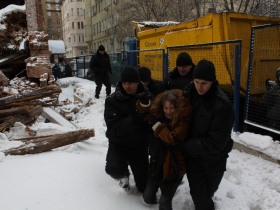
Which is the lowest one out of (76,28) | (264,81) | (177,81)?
(264,81)

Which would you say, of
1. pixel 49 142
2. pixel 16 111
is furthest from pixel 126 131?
pixel 16 111

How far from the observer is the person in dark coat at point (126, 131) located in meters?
3.10

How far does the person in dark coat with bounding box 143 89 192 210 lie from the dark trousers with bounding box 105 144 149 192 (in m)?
0.29

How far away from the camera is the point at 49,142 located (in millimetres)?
4430

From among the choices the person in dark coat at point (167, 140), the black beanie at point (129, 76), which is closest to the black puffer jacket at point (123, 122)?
the black beanie at point (129, 76)

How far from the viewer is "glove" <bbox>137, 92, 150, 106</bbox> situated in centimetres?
290

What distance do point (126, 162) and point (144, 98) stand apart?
0.91 metres

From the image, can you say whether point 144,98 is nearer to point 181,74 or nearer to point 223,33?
point 181,74

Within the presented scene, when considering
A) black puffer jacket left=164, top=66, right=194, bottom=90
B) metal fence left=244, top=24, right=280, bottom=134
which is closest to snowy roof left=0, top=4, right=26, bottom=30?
black puffer jacket left=164, top=66, right=194, bottom=90

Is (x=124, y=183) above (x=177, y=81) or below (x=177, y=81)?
below

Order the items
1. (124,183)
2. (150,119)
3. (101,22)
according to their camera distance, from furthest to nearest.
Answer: (101,22) → (124,183) → (150,119)

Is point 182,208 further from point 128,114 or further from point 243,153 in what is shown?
point 243,153

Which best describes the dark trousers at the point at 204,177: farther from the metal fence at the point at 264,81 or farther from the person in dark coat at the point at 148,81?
A: the metal fence at the point at 264,81

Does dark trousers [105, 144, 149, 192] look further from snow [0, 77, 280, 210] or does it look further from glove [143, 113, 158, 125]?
glove [143, 113, 158, 125]
